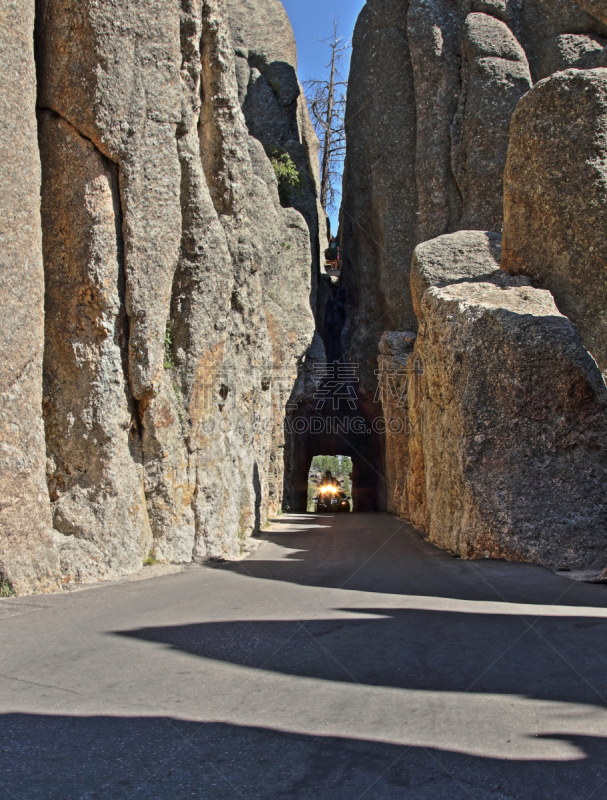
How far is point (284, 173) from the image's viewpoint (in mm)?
23719


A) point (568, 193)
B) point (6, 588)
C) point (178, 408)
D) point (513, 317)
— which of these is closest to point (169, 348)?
point (178, 408)

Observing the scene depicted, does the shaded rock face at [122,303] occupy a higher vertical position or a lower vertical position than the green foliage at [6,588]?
higher

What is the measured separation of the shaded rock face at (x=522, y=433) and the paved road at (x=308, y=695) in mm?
1894

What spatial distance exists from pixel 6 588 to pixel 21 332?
8.31 ft

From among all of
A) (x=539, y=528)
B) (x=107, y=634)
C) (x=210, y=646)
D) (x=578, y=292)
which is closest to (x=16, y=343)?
(x=107, y=634)

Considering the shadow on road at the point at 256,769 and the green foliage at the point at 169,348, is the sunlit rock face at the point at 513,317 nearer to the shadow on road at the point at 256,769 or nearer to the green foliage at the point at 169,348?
the green foliage at the point at 169,348

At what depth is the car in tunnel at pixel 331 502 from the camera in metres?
31.2

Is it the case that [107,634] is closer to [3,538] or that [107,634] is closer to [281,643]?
[281,643]

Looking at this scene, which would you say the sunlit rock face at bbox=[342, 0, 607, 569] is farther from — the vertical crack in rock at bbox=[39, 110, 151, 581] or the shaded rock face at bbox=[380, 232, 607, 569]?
the vertical crack in rock at bbox=[39, 110, 151, 581]

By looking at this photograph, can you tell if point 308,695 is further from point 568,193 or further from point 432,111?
point 432,111

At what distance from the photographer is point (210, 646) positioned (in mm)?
4531

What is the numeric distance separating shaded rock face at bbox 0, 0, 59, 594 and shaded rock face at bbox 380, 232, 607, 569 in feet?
17.3

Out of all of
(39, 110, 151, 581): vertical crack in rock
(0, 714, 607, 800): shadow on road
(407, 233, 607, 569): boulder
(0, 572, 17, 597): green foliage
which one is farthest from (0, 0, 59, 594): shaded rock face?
(407, 233, 607, 569): boulder

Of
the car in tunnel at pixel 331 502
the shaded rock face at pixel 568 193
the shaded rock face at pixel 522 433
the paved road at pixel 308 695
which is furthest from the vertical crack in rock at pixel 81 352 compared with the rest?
the car in tunnel at pixel 331 502
